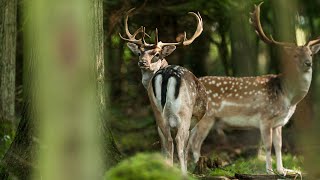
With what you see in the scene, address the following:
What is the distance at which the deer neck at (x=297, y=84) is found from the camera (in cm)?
898

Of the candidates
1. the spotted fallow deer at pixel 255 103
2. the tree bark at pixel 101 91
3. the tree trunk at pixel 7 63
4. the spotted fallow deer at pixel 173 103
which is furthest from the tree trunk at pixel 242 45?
the tree bark at pixel 101 91

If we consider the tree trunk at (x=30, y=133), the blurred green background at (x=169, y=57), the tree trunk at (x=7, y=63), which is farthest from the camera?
the blurred green background at (x=169, y=57)

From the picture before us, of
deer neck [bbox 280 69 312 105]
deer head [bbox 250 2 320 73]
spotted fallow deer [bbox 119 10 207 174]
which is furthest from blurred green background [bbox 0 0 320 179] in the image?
spotted fallow deer [bbox 119 10 207 174]

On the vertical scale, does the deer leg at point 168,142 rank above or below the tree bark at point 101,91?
below

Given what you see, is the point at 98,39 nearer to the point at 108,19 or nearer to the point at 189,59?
the point at 108,19

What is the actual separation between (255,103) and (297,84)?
2.21 feet

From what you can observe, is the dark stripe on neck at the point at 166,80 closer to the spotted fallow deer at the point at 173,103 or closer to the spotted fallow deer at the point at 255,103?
the spotted fallow deer at the point at 173,103

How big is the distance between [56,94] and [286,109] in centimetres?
746

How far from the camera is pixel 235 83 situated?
9.40 m

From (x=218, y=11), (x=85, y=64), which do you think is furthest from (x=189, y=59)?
(x=85, y=64)

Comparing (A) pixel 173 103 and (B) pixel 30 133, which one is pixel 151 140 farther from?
(B) pixel 30 133

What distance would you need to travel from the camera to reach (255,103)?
9367 mm

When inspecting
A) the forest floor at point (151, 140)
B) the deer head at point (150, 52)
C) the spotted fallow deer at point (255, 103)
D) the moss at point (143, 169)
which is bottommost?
the forest floor at point (151, 140)

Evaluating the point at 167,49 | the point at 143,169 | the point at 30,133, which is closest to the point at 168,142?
the point at 167,49
